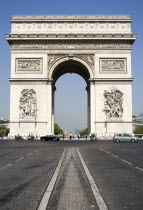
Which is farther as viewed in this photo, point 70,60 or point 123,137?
point 70,60

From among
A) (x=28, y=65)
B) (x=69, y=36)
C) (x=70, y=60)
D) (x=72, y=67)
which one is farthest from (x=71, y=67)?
(x=28, y=65)

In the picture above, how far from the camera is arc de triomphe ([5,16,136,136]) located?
43.1m

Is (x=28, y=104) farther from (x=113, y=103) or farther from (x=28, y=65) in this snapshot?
(x=113, y=103)

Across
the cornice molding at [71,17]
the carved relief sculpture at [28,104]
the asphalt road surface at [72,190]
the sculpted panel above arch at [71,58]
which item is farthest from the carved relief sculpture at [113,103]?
the asphalt road surface at [72,190]

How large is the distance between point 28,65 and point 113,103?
11735mm

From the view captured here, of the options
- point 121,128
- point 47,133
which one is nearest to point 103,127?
point 121,128

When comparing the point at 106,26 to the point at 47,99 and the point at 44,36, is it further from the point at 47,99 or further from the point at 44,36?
the point at 47,99

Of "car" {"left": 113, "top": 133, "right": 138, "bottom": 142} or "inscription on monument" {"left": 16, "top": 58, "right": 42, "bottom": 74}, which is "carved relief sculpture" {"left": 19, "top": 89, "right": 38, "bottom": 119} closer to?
"inscription on monument" {"left": 16, "top": 58, "right": 42, "bottom": 74}

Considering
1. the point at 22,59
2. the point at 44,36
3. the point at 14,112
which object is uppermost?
the point at 44,36

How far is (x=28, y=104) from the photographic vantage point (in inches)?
1700

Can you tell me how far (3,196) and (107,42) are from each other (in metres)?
39.2

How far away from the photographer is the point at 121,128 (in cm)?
4316

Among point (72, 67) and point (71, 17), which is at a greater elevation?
point (71, 17)

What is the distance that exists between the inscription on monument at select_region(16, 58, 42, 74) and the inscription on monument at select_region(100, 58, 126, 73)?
7984 millimetres
